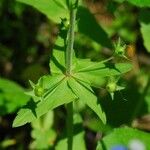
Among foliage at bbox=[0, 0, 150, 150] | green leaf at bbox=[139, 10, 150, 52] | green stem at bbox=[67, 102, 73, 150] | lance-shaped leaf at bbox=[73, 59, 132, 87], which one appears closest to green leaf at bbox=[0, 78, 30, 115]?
foliage at bbox=[0, 0, 150, 150]

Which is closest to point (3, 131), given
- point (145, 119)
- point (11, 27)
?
point (11, 27)

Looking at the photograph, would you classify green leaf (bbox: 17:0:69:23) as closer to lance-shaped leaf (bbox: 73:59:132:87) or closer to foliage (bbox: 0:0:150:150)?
foliage (bbox: 0:0:150:150)

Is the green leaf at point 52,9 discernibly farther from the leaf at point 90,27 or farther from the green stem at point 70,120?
the green stem at point 70,120

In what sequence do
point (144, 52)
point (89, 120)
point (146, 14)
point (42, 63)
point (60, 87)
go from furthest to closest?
1. point (144, 52)
2. point (42, 63)
3. point (89, 120)
4. point (146, 14)
5. point (60, 87)

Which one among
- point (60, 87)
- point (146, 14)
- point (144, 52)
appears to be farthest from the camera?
point (144, 52)

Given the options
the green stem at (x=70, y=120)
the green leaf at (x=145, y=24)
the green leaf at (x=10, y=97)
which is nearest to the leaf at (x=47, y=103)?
the green stem at (x=70, y=120)

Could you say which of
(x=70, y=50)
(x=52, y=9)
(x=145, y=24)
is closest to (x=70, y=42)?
(x=70, y=50)

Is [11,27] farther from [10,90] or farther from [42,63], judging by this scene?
[10,90]

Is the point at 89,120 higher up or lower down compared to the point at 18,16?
lower down
